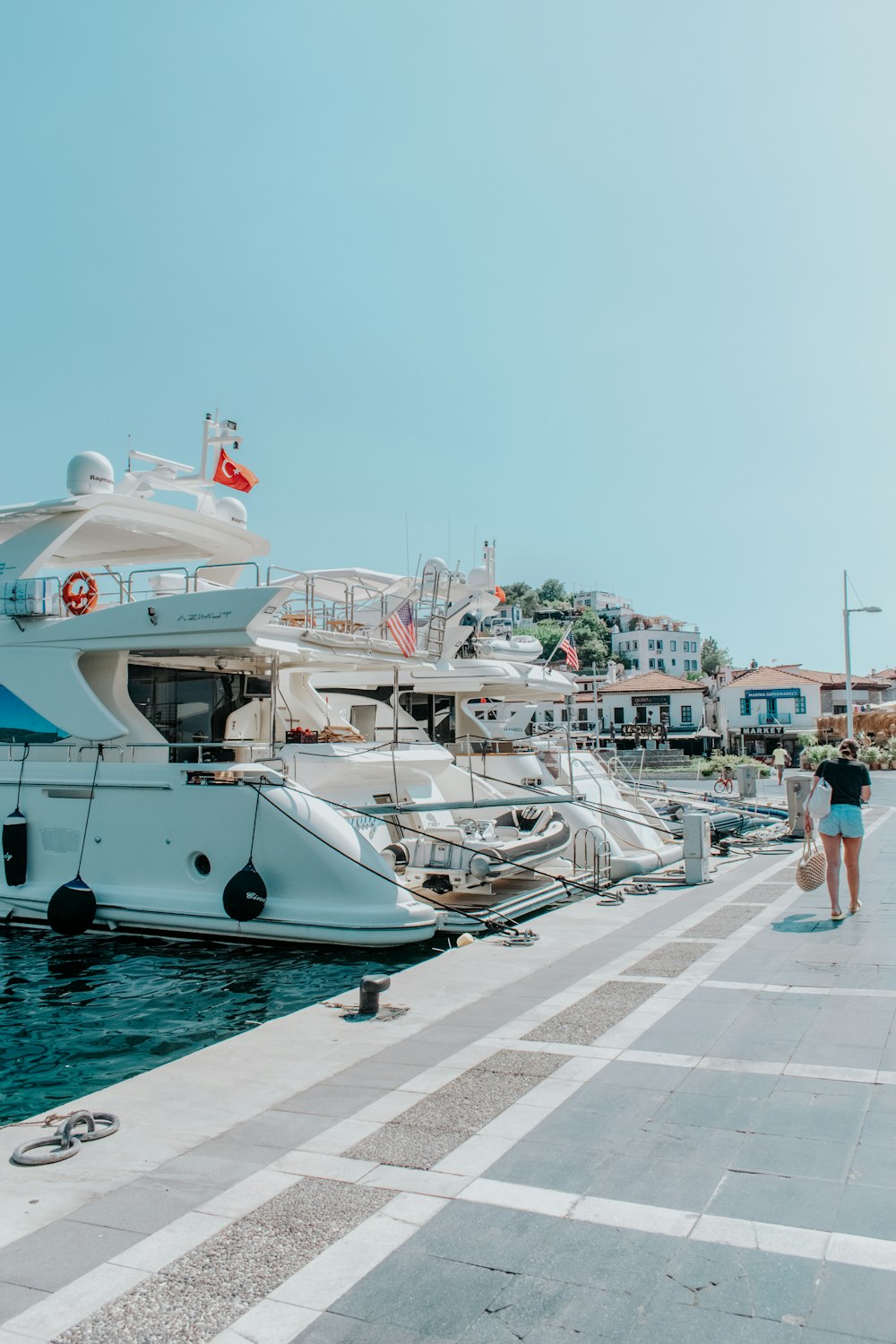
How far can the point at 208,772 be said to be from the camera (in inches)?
494

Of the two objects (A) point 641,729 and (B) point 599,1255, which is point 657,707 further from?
(B) point 599,1255

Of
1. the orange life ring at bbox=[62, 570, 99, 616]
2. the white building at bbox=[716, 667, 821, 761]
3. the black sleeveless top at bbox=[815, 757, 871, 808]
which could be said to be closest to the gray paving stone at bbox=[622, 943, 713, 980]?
the black sleeveless top at bbox=[815, 757, 871, 808]

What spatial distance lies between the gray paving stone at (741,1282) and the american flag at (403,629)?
11.6 m

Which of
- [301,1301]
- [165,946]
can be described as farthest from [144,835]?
[301,1301]

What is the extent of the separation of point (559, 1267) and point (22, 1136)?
10.3ft

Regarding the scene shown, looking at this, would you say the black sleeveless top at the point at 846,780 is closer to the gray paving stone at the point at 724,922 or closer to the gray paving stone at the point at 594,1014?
the gray paving stone at the point at 724,922

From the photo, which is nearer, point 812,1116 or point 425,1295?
point 425,1295

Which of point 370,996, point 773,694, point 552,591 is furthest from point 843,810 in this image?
point 552,591

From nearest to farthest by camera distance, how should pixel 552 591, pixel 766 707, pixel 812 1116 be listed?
1. pixel 812 1116
2. pixel 766 707
3. pixel 552 591

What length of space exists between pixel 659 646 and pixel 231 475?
89.7m

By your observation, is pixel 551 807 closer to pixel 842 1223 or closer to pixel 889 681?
pixel 842 1223

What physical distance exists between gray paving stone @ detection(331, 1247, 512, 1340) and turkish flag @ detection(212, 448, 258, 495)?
14.9m

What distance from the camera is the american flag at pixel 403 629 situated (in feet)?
48.6

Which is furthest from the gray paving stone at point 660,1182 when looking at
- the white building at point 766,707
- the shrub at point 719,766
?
the white building at point 766,707
